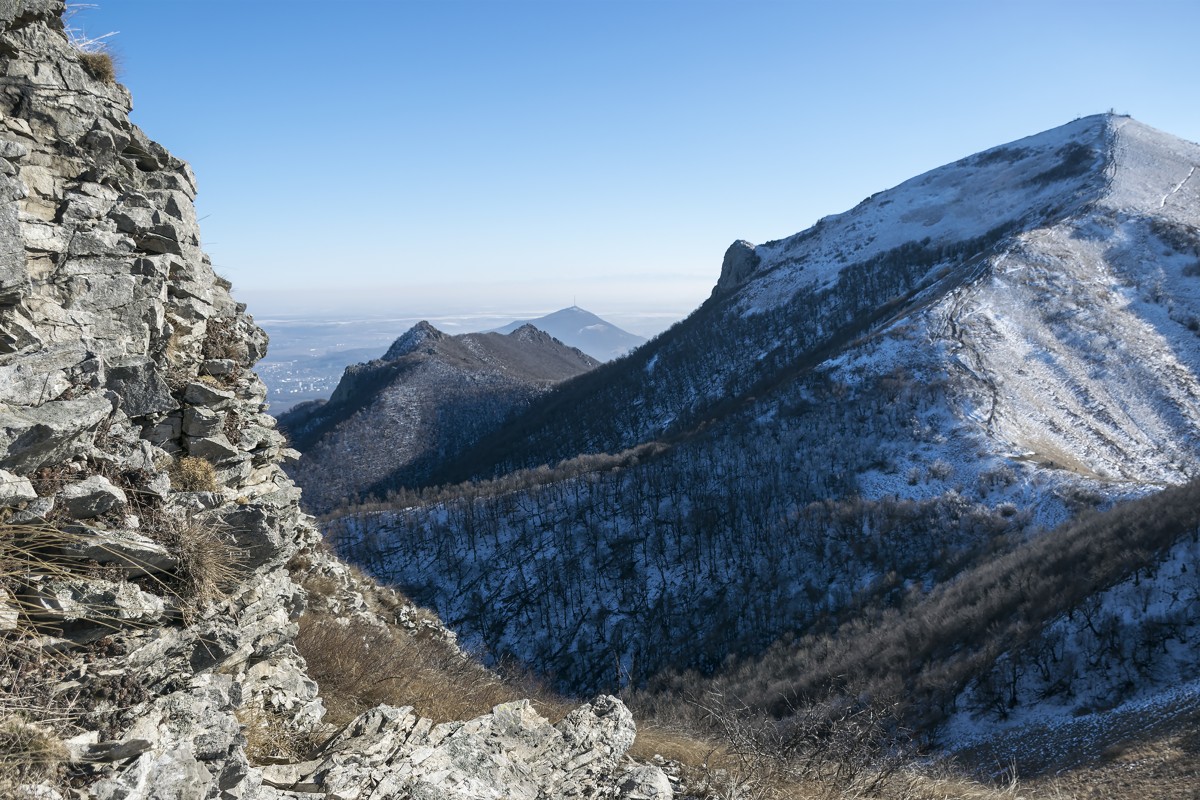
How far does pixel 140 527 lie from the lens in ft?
20.1

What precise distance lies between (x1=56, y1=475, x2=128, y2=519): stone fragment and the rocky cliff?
20 mm

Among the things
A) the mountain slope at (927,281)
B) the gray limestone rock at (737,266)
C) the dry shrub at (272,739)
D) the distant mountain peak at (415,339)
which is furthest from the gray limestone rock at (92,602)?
the distant mountain peak at (415,339)

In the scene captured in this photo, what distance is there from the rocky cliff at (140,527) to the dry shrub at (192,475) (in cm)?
2

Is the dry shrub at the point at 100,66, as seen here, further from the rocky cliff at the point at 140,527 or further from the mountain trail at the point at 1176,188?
the mountain trail at the point at 1176,188

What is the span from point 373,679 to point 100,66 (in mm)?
9282

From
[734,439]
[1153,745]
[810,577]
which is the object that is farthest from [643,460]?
[1153,745]

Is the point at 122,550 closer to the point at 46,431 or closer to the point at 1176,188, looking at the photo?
the point at 46,431

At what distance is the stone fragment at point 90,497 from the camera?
5547 millimetres

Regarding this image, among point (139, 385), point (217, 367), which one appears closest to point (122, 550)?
point (139, 385)

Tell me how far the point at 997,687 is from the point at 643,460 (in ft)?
140

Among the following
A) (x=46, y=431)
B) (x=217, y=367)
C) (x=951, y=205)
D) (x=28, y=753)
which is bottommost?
(x=28, y=753)

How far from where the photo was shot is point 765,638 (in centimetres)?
4344

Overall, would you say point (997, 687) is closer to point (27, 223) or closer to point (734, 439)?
point (27, 223)

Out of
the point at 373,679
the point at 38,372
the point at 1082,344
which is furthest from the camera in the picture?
the point at 1082,344
